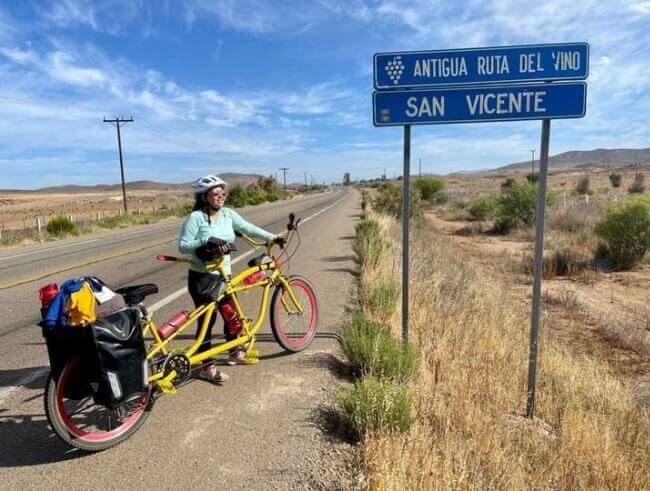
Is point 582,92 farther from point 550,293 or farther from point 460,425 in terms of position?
point 550,293

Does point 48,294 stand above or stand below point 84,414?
above

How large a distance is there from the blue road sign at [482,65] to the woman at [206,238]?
5.52 ft

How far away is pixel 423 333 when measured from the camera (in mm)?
5102

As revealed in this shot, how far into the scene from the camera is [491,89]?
3.55 metres

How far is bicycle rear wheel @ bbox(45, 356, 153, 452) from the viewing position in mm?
2830

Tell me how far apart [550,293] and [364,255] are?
14.5 feet

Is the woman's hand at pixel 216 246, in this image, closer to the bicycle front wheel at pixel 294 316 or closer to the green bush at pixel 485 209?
the bicycle front wheel at pixel 294 316

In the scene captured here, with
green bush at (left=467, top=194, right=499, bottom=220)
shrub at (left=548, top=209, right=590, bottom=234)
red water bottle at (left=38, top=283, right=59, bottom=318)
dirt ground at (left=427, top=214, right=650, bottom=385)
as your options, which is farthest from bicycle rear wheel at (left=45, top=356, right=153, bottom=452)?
green bush at (left=467, top=194, right=499, bottom=220)

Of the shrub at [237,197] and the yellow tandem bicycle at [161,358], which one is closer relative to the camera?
the yellow tandem bicycle at [161,358]

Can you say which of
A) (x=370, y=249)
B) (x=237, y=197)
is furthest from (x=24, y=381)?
(x=237, y=197)

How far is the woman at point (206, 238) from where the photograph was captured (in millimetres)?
3791

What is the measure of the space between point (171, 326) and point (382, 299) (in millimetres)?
3079

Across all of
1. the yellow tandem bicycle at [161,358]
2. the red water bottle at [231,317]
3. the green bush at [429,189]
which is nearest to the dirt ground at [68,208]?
the green bush at [429,189]

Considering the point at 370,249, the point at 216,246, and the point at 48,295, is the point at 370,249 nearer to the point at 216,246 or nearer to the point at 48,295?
the point at 216,246
